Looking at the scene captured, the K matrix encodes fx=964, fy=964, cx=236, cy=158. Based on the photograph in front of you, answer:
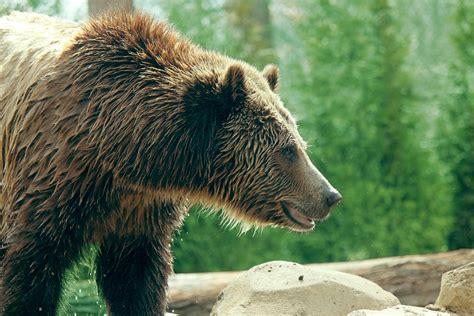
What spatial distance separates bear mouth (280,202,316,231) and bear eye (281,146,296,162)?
0.93 feet

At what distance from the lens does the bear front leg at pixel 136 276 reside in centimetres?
615

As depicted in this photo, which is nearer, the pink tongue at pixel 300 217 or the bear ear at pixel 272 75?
the pink tongue at pixel 300 217

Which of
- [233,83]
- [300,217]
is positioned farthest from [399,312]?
[233,83]

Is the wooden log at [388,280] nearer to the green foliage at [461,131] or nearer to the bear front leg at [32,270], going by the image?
the bear front leg at [32,270]

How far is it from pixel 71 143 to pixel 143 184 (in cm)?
48

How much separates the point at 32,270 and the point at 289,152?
1648 millimetres

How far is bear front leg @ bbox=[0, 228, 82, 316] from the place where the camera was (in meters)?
5.51

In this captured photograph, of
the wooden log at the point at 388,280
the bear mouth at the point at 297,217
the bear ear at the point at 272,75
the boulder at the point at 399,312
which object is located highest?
the bear ear at the point at 272,75

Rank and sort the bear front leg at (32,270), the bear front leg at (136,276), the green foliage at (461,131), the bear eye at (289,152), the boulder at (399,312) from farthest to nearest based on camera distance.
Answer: the green foliage at (461,131)
the bear front leg at (136,276)
the bear eye at (289,152)
the bear front leg at (32,270)
the boulder at (399,312)

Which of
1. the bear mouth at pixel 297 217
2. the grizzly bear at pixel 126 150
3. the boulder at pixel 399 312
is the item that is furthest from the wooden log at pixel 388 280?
the boulder at pixel 399 312

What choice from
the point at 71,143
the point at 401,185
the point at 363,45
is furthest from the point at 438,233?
the point at 71,143

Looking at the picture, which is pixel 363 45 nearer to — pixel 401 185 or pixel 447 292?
pixel 401 185

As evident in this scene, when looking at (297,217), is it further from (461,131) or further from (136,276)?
(461,131)

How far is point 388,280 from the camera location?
333 inches
